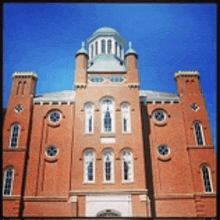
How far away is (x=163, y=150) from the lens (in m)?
22.6

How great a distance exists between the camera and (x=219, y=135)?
11.5 meters

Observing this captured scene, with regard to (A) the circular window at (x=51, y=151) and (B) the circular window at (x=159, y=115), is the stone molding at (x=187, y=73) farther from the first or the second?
(A) the circular window at (x=51, y=151)

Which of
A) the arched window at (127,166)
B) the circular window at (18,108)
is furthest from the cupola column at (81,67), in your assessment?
the arched window at (127,166)

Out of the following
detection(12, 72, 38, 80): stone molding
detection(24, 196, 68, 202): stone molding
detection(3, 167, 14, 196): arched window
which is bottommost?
detection(24, 196, 68, 202): stone molding

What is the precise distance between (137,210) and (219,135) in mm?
9802

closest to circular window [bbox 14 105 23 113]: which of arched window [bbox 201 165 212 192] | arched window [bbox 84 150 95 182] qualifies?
arched window [bbox 84 150 95 182]

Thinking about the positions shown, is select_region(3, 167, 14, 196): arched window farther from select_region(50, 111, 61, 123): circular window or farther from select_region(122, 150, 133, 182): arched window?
select_region(122, 150, 133, 182): arched window

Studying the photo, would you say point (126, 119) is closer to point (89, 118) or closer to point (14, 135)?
point (89, 118)

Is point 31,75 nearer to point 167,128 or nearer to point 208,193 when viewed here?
point 167,128

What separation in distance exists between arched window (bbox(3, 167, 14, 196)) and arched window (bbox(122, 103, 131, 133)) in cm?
912

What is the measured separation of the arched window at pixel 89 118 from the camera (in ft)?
72.8

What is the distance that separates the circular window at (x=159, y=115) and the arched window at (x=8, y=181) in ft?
40.4

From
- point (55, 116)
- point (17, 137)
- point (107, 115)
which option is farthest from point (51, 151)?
point (107, 115)

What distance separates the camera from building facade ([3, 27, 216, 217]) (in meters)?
19.8
